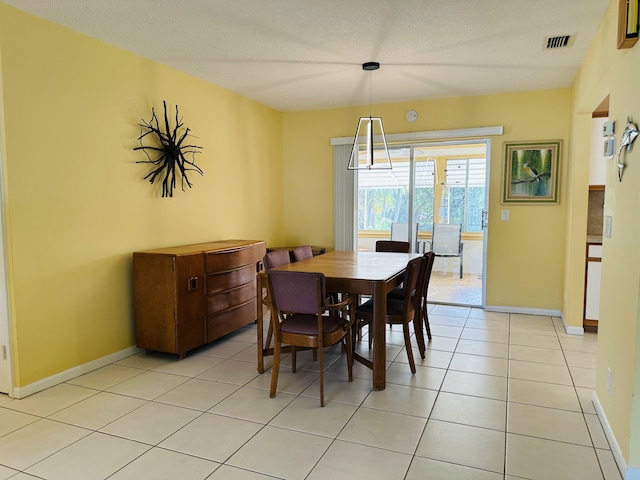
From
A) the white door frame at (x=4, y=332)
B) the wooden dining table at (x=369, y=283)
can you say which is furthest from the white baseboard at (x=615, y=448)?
the white door frame at (x=4, y=332)

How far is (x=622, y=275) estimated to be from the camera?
7.22 ft

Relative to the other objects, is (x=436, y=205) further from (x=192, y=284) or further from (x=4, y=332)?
(x=4, y=332)

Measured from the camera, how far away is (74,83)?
314 centimetres

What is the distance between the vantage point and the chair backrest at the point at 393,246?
4.87m

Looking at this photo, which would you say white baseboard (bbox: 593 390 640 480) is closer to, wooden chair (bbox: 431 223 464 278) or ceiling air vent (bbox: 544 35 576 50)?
ceiling air vent (bbox: 544 35 576 50)

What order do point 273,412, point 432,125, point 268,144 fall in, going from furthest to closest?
1. point 268,144
2. point 432,125
3. point 273,412

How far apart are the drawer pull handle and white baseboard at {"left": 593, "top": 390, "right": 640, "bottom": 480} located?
116 inches

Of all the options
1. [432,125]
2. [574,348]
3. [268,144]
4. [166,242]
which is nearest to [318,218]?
[268,144]

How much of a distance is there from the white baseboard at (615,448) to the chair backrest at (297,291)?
5.52ft

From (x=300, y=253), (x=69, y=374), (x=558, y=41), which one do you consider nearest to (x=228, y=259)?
(x=300, y=253)

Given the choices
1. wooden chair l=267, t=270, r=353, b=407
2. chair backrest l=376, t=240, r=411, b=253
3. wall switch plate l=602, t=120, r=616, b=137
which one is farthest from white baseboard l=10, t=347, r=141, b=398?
wall switch plate l=602, t=120, r=616, b=137

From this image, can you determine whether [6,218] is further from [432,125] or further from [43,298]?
[432,125]

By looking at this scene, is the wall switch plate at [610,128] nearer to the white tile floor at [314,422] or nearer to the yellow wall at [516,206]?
the white tile floor at [314,422]

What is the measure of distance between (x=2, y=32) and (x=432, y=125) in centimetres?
421
